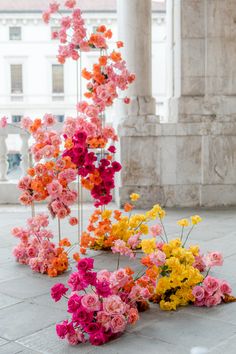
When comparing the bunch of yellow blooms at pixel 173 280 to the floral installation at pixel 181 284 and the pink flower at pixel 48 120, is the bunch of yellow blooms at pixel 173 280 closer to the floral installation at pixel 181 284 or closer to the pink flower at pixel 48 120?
the floral installation at pixel 181 284

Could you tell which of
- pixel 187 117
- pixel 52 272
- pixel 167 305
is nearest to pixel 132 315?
pixel 167 305

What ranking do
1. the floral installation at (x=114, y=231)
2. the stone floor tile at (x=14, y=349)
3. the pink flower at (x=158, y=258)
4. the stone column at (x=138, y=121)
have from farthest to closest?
1. the stone column at (x=138, y=121)
2. the floral installation at (x=114, y=231)
3. the pink flower at (x=158, y=258)
4. the stone floor tile at (x=14, y=349)

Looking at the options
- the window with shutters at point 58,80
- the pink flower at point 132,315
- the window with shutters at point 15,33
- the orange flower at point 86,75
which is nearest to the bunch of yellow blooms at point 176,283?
the pink flower at point 132,315

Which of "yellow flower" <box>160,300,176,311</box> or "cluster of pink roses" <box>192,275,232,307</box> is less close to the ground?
"cluster of pink roses" <box>192,275,232,307</box>

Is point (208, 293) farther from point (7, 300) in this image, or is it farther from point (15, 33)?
point (15, 33)

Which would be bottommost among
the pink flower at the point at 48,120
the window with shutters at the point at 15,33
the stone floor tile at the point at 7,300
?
the stone floor tile at the point at 7,300

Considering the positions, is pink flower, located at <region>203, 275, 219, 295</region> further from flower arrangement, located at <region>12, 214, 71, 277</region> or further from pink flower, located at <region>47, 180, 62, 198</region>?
pink flower, located at <region>47, 180, 62, 198</region>

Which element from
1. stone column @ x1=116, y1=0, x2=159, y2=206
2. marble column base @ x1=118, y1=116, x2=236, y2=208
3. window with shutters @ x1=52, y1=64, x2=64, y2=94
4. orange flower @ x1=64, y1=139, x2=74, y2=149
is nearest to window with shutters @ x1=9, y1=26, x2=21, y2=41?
window with shutters @ x1=52, y1=64, x2=64, y2=94

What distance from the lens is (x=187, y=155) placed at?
676 cm

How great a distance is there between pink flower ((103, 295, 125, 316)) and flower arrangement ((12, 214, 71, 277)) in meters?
1.13

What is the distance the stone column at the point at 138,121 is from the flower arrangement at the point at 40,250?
7.61ft

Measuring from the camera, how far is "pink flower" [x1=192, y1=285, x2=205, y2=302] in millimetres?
3361

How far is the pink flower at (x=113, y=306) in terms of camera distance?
9.63ft

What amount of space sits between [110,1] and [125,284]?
109ft
